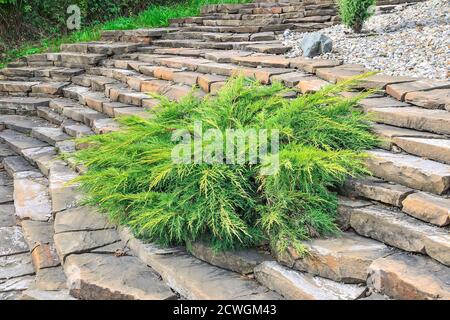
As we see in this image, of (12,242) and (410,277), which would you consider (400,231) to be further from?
(12,242)

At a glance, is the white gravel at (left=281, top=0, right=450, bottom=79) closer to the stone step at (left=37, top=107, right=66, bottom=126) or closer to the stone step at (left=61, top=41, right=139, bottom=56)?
the stone step at (left=61, top=41, right=139, bottom=56)

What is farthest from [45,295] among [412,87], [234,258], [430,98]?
[412,87]

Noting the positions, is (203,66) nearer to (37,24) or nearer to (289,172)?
(289,172)

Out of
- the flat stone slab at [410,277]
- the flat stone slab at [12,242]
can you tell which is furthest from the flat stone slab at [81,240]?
the flat stone slab at [410,277]

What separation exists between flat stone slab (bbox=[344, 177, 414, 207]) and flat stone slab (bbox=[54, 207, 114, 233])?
1514 mm

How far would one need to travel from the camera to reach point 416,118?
3.10 meters

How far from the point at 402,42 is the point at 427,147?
250cm

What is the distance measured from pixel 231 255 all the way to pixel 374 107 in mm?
1492

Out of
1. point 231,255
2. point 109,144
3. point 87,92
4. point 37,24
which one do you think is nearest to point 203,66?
point 87,92

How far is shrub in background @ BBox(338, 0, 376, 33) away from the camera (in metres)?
5.54

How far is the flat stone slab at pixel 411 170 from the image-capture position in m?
2.49

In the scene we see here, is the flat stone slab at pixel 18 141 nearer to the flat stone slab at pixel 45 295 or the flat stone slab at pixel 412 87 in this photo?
the flat stone slab at pixel 45 295

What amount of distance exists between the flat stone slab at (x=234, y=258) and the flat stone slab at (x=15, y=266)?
1.16 metres

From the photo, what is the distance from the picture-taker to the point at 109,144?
127 inches
